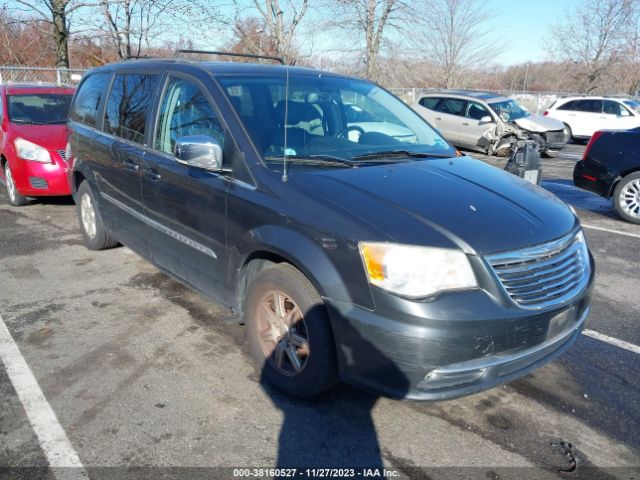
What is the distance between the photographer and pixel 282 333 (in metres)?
3.09

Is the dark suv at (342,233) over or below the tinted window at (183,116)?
below

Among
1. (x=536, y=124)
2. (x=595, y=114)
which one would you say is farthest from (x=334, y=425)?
(x=595, y=114)

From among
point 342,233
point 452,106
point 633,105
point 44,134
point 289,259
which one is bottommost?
point 289,259

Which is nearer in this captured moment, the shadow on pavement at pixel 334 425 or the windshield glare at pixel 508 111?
the shadow on pavement at pixel 334 425

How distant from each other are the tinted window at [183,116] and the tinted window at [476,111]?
456 inches

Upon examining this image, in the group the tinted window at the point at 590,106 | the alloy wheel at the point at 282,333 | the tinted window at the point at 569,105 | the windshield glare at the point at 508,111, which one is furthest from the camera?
the tinted window at the point at 569,105

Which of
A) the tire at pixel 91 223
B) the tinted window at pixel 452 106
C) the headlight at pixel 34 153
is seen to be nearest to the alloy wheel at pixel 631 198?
the tire at pixel 91 223

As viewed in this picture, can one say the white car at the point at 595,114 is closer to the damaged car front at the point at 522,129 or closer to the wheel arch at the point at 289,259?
the damaged car front at the point at 522,129

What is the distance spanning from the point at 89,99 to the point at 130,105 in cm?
118

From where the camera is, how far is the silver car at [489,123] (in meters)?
13.5

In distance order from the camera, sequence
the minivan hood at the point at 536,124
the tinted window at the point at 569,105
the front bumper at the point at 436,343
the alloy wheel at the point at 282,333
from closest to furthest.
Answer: the front bumper at the point at 436,343, the alloy wheel at the point at 282,333, the minivan hood at the point at 536,124, the tinted window at the point at 569,105

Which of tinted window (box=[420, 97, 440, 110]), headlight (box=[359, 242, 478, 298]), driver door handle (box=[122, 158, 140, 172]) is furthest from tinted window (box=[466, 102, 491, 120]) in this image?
headlight (box=[359, 242, 478, 298])

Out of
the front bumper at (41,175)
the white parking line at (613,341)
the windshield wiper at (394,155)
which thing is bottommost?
the white parking line at (613,341)

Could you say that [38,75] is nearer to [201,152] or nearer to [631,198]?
[201,152]
